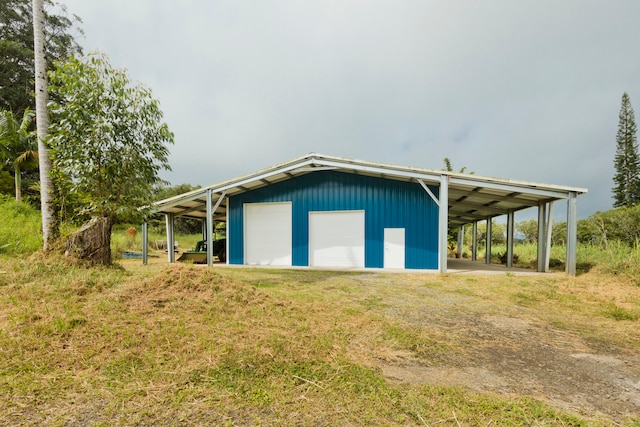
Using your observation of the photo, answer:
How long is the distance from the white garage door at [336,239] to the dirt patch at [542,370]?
7.88 m

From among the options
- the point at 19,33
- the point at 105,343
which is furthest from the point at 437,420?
the point at 19,33

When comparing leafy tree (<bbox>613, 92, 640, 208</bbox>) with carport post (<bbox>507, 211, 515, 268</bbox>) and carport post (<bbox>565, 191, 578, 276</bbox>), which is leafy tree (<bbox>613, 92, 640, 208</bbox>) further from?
carport post (<bbox>565, 191, 578, 276</bbox>)

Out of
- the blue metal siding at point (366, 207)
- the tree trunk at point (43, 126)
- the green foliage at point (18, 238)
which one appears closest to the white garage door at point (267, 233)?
the blue metal siding at point (366, 207)

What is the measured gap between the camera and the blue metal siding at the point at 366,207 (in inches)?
422

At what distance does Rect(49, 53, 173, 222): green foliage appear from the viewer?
517 centimetres

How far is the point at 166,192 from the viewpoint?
3822cm

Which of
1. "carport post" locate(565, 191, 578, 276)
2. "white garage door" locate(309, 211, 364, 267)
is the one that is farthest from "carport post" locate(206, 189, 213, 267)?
"carport post" locate(565, 191, 578, 276)

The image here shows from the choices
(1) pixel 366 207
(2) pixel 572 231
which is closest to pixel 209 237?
(1) pixel 366 207

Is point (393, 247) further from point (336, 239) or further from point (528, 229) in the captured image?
point (528, 229)

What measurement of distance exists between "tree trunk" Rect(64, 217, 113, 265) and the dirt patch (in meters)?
5.82

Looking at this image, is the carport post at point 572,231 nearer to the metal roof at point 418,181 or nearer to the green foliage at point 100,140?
the metal roof at point 418,181

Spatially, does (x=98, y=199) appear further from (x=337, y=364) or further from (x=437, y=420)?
(x=437, y=420)

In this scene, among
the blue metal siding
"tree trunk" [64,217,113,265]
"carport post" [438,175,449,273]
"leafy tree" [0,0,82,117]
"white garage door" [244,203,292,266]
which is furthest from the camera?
"leafy tree" [0,0,82,117]

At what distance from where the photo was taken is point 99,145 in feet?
17.7
